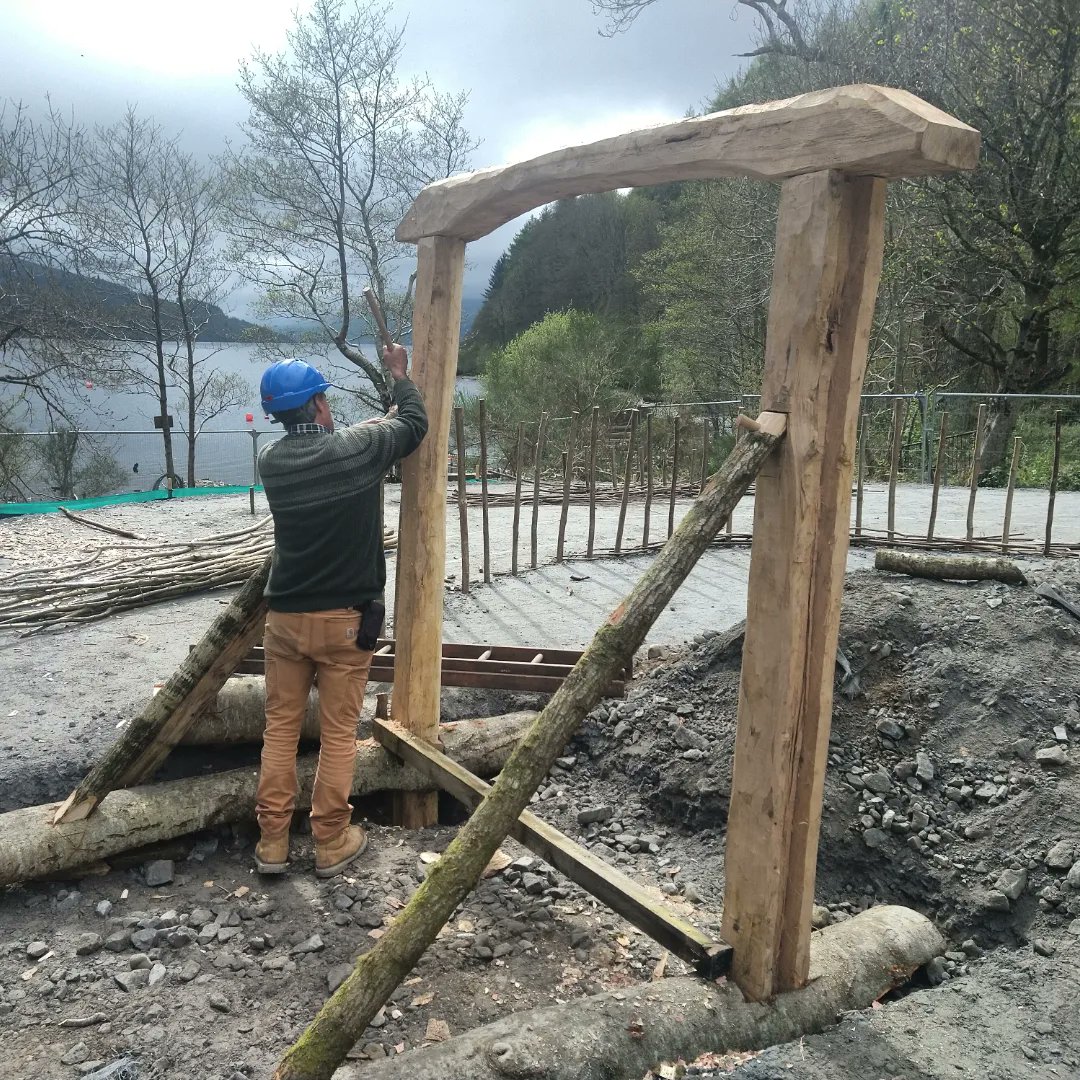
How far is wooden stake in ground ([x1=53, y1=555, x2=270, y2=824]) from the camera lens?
3.44 metres

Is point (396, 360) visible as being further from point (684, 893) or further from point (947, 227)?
point (947, 227)

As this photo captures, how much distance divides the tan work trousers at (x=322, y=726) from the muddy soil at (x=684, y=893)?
26cm

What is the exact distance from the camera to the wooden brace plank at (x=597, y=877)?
2.62 meters

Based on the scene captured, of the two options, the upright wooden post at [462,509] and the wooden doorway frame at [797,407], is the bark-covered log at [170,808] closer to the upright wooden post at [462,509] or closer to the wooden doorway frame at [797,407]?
the wooden doorway frame at [797,407]

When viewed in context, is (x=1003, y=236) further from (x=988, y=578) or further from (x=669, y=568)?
(x=669, y=568)

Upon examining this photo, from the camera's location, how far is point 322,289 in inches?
798

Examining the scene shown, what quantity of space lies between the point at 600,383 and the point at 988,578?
19.7 metres

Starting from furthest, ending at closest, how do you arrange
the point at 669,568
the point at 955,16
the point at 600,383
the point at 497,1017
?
the point at 600,383 < the point at 955,16 < the point at 497,1017 < the point at 669,568

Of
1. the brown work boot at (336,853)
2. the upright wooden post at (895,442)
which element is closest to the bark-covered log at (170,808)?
the brown work boot at (336,853)

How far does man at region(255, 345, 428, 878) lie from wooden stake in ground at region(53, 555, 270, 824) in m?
0.12

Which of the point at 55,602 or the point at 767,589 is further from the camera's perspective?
the point at 55,602

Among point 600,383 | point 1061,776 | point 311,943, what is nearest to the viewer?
point 311,943

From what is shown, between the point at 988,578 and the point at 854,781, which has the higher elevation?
the point at 988,578

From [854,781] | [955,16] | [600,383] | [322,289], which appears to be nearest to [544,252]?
[600,383]
